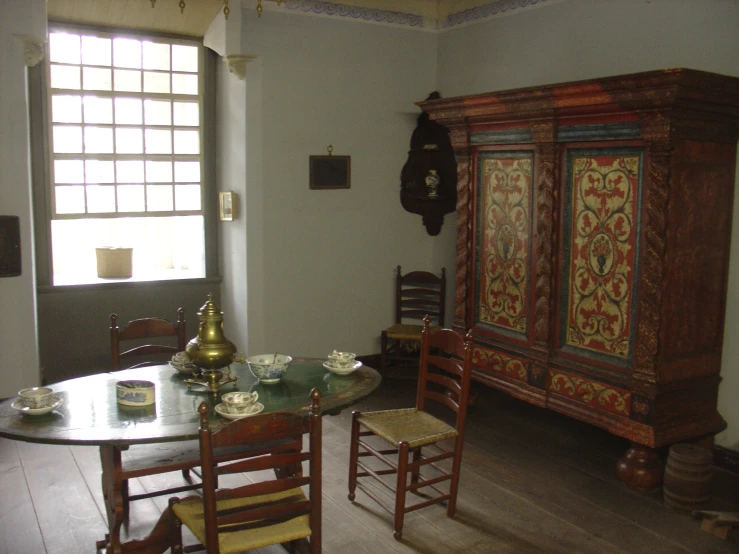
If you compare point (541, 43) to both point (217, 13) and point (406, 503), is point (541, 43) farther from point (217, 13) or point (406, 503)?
point (406, 503)

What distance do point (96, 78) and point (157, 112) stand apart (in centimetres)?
48

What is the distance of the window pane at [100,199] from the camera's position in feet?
17.8

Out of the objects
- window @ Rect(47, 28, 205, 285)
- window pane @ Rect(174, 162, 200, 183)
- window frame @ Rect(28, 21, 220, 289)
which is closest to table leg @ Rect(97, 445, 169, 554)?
window frame @ Rect(28, 21, 220, 289)

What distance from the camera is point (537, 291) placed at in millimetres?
4320

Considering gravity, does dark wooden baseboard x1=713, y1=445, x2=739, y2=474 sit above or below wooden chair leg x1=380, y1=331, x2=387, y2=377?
below

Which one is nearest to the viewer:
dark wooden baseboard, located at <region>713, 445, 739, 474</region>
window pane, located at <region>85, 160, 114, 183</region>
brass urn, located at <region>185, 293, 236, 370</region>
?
brass urn, located at <region>185, 293, 236, 370</region>

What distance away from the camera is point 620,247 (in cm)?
386

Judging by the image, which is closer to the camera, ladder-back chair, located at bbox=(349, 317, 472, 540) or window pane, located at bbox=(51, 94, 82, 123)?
ladder-back chair, located at bbox=(349, 317, 472, 540)

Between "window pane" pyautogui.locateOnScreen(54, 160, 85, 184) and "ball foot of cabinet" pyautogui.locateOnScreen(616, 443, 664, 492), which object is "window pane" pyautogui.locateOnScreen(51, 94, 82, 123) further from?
"ball foot of cabinet" pyautogui.locateOnScreen(616, 443, 664, 492)

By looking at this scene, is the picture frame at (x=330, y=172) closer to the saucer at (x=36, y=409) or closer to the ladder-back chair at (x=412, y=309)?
the ladder-back chair at (x=412, y=309)

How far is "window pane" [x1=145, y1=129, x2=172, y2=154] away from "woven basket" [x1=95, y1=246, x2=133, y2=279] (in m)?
0.78

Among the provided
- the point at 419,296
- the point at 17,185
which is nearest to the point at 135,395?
the point at 17,185

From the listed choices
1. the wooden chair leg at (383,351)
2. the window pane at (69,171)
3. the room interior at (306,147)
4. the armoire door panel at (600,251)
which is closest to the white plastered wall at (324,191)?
the room interior at (306,147)

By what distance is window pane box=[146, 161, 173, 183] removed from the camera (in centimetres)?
561
